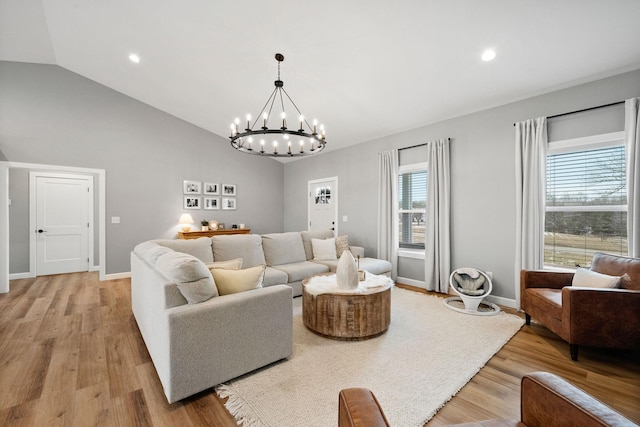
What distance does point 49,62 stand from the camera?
4.54 meters

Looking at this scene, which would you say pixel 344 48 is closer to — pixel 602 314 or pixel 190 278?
pixel 190 278

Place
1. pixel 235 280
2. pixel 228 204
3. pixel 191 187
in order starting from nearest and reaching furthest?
1. pixel 235 280
2. pixel 191 187
3. pixel 228 204

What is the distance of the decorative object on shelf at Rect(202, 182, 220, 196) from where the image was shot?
6131 mm

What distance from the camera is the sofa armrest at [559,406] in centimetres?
84

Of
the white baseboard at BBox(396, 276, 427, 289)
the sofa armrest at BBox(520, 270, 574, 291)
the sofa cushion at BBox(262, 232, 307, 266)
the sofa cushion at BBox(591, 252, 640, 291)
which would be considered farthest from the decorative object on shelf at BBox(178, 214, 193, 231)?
the sofa cushion at BBox(591, 252, 640, 291)

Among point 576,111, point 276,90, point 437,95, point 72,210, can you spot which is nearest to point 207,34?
point 276,90

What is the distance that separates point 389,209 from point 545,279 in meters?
2.36

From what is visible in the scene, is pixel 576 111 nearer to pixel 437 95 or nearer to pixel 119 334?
pixel 437 95

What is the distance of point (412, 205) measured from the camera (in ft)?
15.4

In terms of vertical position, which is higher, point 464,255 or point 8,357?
point 464,255

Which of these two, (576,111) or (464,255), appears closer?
(576,111)

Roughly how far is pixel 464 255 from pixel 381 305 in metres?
2.01

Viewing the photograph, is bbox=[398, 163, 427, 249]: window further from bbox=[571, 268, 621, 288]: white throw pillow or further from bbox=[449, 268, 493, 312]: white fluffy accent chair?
bbox=[571, 268, 621, 288]: white throw pillow

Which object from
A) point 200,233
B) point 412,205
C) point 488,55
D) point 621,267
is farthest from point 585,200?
point 200,233
